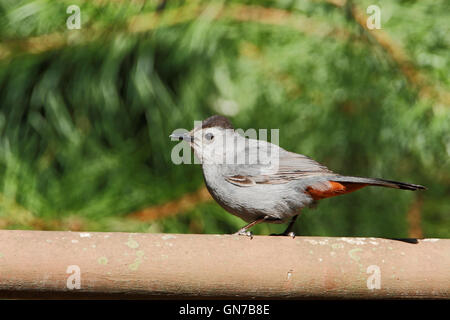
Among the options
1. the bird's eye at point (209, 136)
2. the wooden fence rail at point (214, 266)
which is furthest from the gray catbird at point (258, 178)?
the wooden fence rail at point (214, 266)

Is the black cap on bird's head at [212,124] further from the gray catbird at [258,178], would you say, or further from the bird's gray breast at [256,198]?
the bird's gray breast at [256,198]

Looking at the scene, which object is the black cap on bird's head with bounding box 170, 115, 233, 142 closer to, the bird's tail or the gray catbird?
the gray catbird

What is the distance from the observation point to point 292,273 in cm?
125

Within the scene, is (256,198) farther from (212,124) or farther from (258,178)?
(212,124)

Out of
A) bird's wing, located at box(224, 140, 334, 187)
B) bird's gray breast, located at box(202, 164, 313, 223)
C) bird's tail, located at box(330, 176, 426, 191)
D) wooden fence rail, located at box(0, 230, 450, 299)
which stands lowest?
wooden fence rail, located at box(0, 230, 450, 299)

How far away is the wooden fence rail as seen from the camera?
1170 mm

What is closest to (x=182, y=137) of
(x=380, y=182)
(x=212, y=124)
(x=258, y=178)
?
(x=212, y=124)

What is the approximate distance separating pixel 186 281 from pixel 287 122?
76 centimetres

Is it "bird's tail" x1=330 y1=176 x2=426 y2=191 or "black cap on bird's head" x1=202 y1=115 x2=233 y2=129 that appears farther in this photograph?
"black cap on bird's head" x1=202 y1=115 x2=233 y2=129

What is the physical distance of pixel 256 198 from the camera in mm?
1839

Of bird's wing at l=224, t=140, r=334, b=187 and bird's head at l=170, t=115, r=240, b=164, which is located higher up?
bird's head at l=170, t=115, r=240, b=164

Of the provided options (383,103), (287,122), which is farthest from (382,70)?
(287,122)

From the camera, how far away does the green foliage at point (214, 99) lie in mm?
1755

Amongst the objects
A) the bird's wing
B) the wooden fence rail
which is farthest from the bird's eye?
the wooden fence rail
